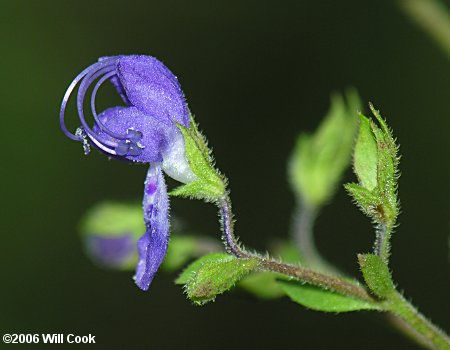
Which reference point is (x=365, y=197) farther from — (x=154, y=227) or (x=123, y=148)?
(x=123, y=148)

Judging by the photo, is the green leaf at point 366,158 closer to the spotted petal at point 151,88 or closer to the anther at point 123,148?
the spotted petal at point 151,88

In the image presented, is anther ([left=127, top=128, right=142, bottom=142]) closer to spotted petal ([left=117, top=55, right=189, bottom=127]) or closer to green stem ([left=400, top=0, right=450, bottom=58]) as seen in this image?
spotted petal ([left=117, top=55, right=189, bottom=127])

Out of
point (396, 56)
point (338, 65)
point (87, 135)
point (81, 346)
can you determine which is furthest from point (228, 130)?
point (87, 135)

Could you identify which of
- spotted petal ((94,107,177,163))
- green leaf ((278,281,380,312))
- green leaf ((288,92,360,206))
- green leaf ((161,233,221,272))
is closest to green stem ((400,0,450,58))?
green leaf ((288,92,360,206))

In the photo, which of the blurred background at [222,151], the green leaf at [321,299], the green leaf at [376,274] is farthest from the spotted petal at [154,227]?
the blurred background at [222,151]

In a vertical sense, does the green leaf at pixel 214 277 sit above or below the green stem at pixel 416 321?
below
